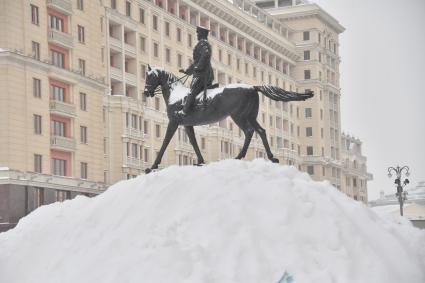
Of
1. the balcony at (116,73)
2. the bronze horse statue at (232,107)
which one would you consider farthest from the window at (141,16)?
the bronze horse statue at (232,107)

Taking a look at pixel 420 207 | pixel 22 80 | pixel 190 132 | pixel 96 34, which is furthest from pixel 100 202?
pixel 420 207

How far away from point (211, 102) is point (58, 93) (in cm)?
3457

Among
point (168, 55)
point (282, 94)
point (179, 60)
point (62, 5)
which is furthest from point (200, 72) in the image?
point (179, 60)

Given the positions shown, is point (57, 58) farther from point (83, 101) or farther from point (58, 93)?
point (83, 101)

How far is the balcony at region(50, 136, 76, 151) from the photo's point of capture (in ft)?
174

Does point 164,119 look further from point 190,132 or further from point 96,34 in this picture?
point 190,132

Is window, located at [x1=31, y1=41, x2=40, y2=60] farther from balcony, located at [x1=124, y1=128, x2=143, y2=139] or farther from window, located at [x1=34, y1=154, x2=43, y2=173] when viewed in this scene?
balcony, located at [x1=124, y1=128, x2=143, y2=139]

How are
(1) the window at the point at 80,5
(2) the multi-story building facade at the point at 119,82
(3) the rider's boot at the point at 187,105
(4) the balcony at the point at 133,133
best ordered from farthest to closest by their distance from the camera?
(4) the balcony at the point at 133,133
(1) the window at the point at 80,5
(2) the multi-story building facade at the point at 119,82
(3) the rider's boot at the point at 187,105

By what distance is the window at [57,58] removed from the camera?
5450 cm

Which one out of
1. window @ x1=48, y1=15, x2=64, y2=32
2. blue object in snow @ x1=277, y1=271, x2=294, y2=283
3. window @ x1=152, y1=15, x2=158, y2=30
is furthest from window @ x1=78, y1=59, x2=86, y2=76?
blue object in snow @ x1=277, y1=271, x2=294, y2=283

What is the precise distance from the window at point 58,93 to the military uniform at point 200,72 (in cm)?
3312

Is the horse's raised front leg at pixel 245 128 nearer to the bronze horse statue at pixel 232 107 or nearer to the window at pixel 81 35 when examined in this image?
the bronze horse statue at pixel 232 107

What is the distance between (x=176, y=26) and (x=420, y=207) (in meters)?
27.0

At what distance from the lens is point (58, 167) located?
54094 millimetres
